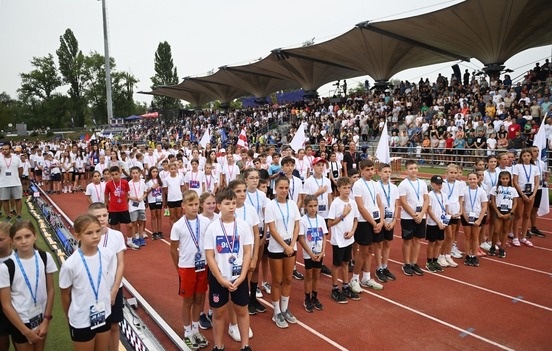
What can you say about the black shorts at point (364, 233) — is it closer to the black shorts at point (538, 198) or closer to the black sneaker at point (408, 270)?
the black sneaker at point (408, 270)

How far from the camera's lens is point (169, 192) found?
28.2 feet

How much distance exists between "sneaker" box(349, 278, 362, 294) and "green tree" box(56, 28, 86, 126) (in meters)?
78.6

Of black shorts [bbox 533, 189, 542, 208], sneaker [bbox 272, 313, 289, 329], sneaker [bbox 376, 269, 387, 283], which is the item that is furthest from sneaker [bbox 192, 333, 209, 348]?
black shorts [bbox 533, 189, 542, 208]

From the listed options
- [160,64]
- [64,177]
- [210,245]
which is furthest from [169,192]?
[160,64]

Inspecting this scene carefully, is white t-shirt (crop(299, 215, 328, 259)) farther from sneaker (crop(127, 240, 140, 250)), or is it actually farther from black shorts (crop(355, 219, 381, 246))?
sneaker (crop(127, 240, 140, 250))

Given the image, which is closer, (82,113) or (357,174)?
(357,174)

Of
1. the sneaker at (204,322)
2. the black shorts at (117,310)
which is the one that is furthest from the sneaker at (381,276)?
the black shorts at (117,310)

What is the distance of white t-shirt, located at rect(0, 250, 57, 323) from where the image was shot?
3.11 m

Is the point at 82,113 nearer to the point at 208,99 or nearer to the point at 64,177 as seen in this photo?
the point at 208,99

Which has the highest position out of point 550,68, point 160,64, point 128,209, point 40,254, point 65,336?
point 160,64

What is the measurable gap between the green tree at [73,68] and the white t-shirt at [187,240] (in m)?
78.2

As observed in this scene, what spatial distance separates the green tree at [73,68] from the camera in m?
69.2

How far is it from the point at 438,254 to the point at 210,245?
4.90m

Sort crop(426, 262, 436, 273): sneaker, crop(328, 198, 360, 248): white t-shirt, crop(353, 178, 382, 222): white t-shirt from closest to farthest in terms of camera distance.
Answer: crop(328, 198, 360, 248): white t-shirt, crop(353, 178, 382, 222): white t-shirt, crop(426, 262, 436, 273): sneaker
